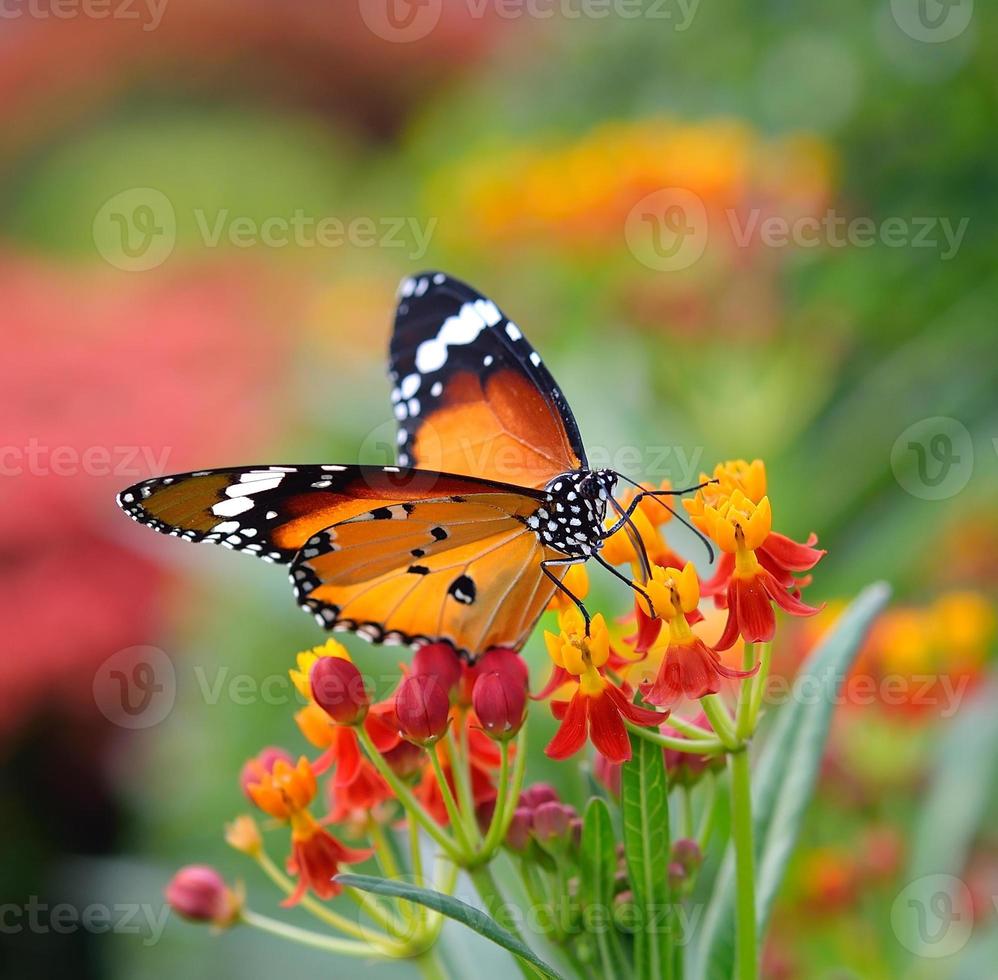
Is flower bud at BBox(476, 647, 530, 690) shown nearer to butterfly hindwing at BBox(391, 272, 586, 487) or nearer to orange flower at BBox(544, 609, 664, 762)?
orange flower at BBox(544, 609, 664, 762)

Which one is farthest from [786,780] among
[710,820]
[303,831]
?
[303,831]

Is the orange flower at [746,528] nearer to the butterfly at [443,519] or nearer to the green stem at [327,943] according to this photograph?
the butterfly at [443,519]

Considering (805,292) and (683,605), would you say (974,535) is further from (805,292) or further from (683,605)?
(683,605)

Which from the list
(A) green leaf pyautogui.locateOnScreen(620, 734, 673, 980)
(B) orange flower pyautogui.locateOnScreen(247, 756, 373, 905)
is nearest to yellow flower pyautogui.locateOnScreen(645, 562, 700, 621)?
(A) green leaf pyautogui.locateOnScreen(620, 734, 673, 980)

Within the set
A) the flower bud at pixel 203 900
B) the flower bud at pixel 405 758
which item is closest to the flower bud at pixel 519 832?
the flower bud at pixel 405 758

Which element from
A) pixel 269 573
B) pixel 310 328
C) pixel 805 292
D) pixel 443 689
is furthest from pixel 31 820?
pixel 443 689
